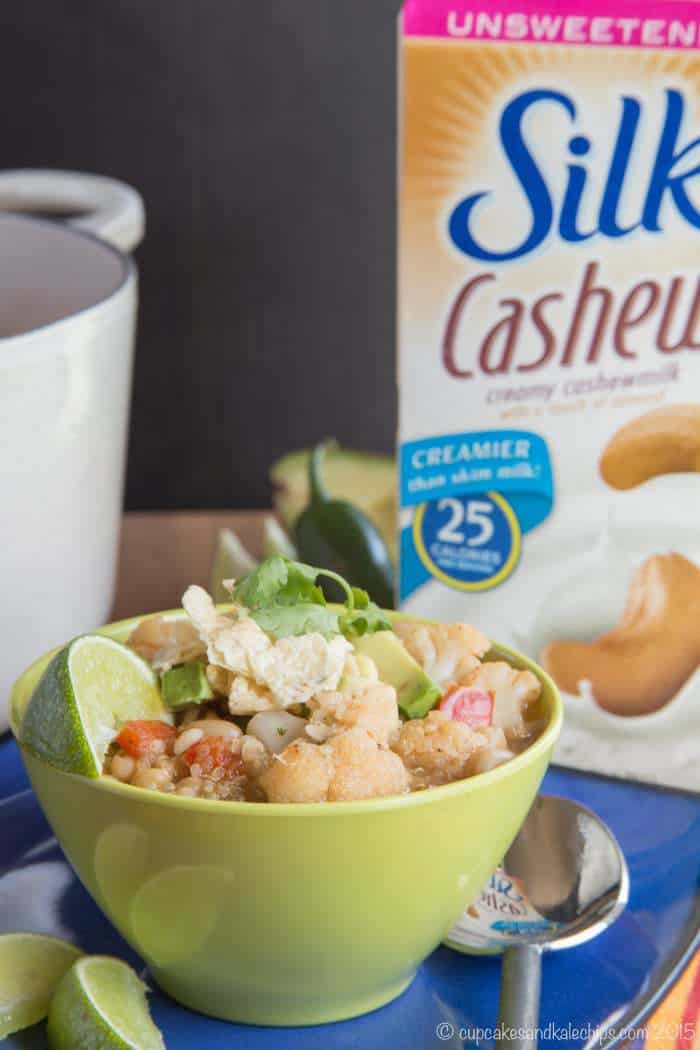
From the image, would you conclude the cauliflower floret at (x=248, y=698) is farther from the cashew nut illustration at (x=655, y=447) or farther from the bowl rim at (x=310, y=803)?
the cashew nut illustration at (x=655, y=447)

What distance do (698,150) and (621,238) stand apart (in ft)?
0.20

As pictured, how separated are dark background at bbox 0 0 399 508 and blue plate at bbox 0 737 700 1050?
0.70m

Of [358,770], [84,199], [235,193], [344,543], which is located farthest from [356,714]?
[235,193]

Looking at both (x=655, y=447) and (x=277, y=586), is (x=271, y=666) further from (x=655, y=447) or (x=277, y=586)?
(x=655, y=447)

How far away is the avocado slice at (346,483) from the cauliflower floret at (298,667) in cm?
55

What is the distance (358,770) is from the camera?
581 millimetres

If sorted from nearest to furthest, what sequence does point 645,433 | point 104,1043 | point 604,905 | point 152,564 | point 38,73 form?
1. point 104,1043
2. point 604,905
3. point 645,433
4. point 152,564
5. point 38,73

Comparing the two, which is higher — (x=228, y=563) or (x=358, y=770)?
(x=358, y=770)

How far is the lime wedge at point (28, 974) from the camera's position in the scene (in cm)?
59

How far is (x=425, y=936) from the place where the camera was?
62cm

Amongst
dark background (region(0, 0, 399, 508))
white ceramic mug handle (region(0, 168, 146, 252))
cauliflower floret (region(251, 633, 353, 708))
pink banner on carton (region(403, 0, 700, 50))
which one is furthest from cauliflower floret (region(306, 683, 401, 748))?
dark background (region(0, 0, 399, 508))

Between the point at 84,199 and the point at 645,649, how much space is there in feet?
1.77

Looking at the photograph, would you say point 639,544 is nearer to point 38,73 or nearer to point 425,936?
point 425,936

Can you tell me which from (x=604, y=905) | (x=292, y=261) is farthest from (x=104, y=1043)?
(x=292, y=261)
